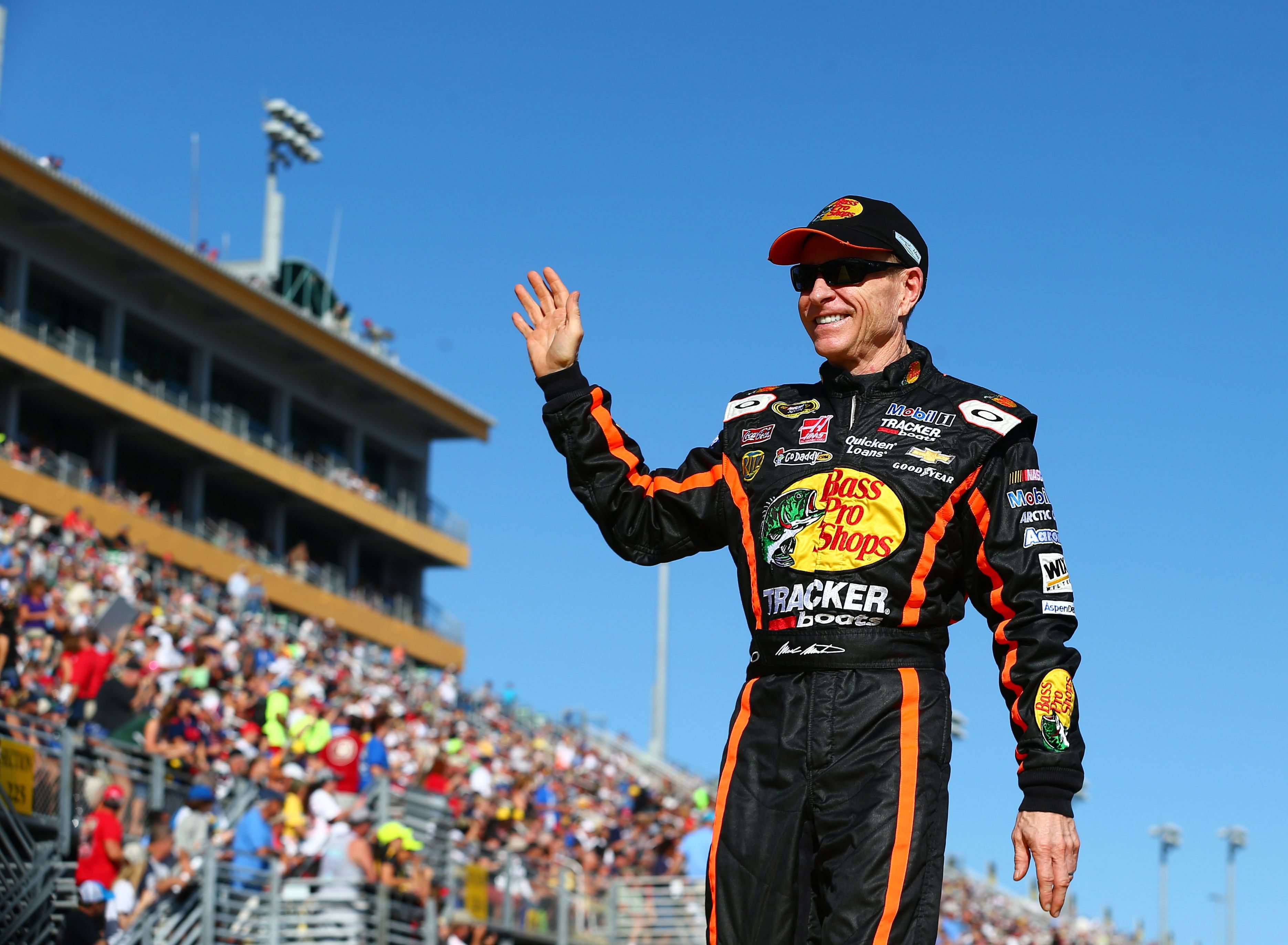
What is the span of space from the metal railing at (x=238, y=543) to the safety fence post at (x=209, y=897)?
25659mm

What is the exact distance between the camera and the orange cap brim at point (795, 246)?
155 inches

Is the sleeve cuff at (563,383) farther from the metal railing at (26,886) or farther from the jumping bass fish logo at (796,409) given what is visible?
the metal railing at (26,886)

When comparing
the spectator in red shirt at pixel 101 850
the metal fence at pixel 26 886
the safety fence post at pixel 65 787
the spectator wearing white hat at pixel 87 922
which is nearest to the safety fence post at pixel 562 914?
the safety fence post at pixel 65 787

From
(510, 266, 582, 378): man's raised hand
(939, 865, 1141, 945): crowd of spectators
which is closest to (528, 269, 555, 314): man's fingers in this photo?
(510, 266, 582, 378): man's raised hand

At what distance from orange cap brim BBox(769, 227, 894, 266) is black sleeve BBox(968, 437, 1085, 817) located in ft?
1.82

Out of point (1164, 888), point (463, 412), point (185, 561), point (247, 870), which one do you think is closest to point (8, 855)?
point (247, 870)

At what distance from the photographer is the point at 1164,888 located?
52.1 metres

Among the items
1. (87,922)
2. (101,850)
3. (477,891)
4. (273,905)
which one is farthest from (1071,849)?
(477,891)

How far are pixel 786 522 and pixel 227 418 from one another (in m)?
41.7

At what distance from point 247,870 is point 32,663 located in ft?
14.1

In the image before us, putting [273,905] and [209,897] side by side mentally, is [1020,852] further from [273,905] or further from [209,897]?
[273,905]

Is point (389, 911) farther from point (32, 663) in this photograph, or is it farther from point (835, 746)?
point (835, 746)

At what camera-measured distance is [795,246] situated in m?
4.04

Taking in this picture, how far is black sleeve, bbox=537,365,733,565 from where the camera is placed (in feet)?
13.3
